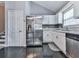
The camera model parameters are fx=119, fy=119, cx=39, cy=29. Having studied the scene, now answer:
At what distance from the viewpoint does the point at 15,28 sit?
6359 mm

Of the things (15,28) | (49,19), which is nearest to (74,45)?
(15,28)

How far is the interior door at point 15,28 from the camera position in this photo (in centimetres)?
634

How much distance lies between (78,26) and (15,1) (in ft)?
12.8

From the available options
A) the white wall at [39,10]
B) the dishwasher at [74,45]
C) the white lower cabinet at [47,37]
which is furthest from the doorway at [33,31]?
the dishwasher at [74,45]

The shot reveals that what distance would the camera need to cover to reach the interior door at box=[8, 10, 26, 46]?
20.8 feet

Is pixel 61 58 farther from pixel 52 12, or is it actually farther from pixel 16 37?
pixel 52 12

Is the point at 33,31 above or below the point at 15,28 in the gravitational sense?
below

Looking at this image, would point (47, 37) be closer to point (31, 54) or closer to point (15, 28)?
point (15, 28)

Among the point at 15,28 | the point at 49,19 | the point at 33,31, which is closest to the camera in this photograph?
the point at 15,28


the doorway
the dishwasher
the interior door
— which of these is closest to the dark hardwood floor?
the dishwasher

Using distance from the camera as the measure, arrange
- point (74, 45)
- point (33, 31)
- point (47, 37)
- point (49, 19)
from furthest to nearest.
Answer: point (49, 19) → point (47, 37) → point (33, 31) → point (74, 45)

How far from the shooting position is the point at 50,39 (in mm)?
7520

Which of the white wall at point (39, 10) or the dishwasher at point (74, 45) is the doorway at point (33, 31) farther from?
the dishwasher at point (74, 45)

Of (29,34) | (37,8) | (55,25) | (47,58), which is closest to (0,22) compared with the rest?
(37,8)
